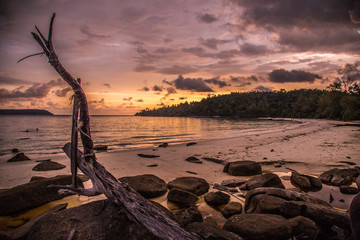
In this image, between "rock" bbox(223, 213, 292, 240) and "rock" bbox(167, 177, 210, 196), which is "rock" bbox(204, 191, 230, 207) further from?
"rock" bbox(223, 213, 292, 240)

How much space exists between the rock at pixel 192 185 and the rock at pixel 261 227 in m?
2.16

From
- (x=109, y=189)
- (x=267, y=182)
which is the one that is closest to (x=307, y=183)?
(x=267, y=182)

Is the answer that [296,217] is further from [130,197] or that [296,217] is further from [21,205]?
[21,205]

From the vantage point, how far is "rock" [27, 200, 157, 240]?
257 centimetres

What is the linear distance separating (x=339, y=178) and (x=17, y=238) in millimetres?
8621

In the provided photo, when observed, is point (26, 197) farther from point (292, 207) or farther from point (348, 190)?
point (348, 190)

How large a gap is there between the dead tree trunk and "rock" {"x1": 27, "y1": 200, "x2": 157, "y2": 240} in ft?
0.49

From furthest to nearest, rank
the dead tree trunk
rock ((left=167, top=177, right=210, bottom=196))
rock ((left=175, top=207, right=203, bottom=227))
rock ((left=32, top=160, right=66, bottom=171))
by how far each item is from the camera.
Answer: rock ((left=32, top=160, right=66, bottom=171)) < rock ((left=167, top=177, right=210, bottom=196)) < rock ((left=175, top=207, right=203, bottom=227)) < the dead tree trunk

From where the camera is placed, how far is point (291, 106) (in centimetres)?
13925

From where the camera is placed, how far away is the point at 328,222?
338 cm

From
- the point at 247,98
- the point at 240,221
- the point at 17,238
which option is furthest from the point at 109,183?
the point at 247,98

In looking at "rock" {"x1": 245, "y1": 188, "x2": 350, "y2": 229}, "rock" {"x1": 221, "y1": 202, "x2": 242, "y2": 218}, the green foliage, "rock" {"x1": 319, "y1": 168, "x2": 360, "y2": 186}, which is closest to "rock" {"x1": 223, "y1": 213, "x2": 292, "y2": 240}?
"rock" {"x1": 245, "y1": 188, "x2": 350, "y2": 229}

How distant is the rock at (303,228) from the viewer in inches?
125

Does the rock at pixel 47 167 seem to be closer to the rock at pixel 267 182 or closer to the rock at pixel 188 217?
the rock at pixel 188 217
